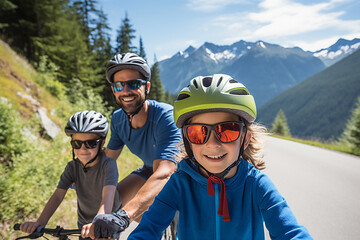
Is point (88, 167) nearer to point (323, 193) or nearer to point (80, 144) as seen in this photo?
point (80, 144)

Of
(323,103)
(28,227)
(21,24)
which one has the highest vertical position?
(21,24)

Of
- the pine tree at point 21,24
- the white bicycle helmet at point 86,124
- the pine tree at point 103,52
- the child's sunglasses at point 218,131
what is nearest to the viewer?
the child's sunglasses at point 218,131

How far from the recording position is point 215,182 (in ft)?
5.67

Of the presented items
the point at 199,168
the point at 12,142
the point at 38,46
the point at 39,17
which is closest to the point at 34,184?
the point at 12,142

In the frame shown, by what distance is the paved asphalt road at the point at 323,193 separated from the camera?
14.1 feet

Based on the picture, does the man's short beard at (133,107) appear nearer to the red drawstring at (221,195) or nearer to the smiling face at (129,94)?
the smiling face at (129,94)

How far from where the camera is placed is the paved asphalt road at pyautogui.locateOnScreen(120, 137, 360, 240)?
4312 mm

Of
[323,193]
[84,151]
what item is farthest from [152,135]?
[323,193]

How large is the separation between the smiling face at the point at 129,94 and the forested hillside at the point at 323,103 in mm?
156556

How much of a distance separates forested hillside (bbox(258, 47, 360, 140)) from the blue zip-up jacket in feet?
516

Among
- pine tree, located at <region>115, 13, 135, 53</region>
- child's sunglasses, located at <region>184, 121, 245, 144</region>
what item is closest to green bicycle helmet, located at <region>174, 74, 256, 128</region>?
child's sunglasses, located at <region>184, 121, 245, 144</region>

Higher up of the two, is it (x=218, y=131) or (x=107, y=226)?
(x=218, y=131)

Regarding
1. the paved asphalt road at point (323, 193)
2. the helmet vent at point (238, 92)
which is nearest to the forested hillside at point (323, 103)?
the paved asphalt road at point (323, 193)

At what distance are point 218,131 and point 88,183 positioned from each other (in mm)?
1790
